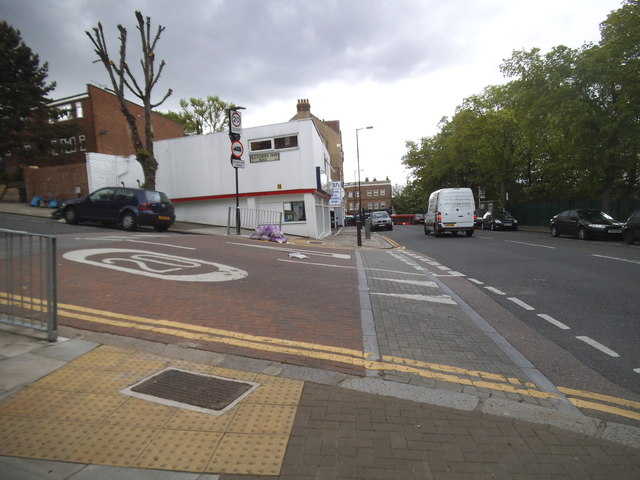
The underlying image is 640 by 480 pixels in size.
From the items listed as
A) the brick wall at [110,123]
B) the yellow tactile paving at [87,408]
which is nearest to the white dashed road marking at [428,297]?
the yellow tactile paving at [87,408]

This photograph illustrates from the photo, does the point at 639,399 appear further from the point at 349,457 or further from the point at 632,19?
the point at 632,19

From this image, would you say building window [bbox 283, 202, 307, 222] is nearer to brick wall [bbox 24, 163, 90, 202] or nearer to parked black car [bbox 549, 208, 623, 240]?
brick wall [bbox 24, 163, 90, 202]

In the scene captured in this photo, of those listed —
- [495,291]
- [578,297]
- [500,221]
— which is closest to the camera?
[578,297]

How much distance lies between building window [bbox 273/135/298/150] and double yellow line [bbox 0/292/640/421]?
1734 centimetres

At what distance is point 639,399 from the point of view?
3.23m

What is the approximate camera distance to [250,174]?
21656mm

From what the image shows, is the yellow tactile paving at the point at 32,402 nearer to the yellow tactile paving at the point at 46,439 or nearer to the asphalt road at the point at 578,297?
the yellow tactile paving at the point at 46,439

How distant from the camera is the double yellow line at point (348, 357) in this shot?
3205 mm

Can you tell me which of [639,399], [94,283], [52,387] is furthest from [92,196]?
[639,399]

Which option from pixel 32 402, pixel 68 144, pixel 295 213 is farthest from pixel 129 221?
pixel 68 144

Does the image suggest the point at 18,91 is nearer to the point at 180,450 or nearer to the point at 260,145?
the point at 260,145

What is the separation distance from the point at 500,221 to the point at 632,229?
50.0 feet

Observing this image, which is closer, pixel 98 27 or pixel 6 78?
pixel 98 27

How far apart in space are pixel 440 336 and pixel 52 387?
4.07 m
